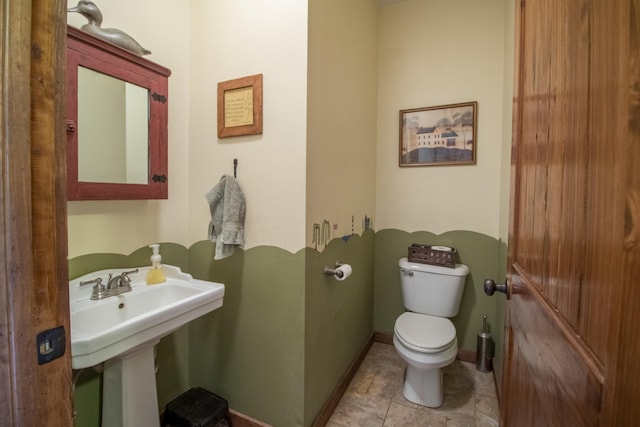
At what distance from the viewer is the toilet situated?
1.52 metres

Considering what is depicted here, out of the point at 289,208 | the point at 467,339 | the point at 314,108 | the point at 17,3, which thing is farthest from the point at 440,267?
the point at 17,3

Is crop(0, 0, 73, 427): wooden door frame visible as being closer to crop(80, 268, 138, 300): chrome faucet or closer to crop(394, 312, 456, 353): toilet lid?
crop(80, 268, 138, 300): chrome faucet

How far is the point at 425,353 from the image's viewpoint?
1.50 meters

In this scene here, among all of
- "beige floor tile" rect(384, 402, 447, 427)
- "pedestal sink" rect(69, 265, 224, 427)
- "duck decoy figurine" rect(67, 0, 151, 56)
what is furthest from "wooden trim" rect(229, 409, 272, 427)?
"duck decoy figurine" rect(67, 0, 151, 56)

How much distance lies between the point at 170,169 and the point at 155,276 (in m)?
0.55

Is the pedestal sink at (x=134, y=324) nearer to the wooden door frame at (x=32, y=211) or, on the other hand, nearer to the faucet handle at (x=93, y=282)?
the faucet handle at (x=93, y=282)

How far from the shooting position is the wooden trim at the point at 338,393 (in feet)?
4.76

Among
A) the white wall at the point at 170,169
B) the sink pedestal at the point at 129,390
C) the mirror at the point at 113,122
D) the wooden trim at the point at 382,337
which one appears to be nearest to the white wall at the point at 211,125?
the white wall at the point at 170,169

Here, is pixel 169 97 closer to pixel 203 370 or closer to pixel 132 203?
pixel 132 203

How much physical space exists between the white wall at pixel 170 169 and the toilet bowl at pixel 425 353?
1.37 metres

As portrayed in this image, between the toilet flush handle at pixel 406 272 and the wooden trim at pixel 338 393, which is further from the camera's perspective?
the toilet flush handle at pixel 406 272

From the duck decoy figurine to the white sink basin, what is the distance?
0.96 meters

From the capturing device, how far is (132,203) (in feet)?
4.38

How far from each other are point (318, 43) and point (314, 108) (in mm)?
316
